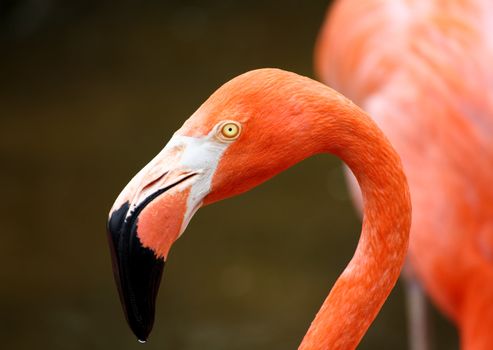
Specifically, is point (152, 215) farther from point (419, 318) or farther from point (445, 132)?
point (419, 318)

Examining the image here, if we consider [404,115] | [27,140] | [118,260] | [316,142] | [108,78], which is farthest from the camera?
[108,78]

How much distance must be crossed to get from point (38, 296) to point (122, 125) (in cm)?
134

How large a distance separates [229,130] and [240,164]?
9 centimetres

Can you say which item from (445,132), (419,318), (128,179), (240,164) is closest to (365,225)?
(240,164)

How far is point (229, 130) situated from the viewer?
1819 millimetres

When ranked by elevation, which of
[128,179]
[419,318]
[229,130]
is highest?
[229,130]

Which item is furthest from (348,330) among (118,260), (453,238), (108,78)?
(108,78)

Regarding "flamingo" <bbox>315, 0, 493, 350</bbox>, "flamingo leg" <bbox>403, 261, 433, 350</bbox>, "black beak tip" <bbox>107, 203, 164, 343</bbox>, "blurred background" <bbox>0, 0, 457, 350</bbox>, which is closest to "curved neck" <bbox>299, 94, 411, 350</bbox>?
"black beak tip" <bbox>107, 203, 164, 343</bbox>

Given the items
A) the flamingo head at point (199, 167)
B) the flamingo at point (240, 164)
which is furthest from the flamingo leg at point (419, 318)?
the flamingo head at point (199, 167)

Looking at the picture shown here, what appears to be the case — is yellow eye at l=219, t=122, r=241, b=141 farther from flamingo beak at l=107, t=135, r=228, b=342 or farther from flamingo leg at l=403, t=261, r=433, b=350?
flamingo leg at l=403, t=261, r=433, b=350

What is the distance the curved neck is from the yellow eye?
16 cm

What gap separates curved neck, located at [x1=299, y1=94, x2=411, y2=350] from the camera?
1890 mm

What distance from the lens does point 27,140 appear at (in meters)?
5.38

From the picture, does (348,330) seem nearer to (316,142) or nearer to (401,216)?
(401,216)
